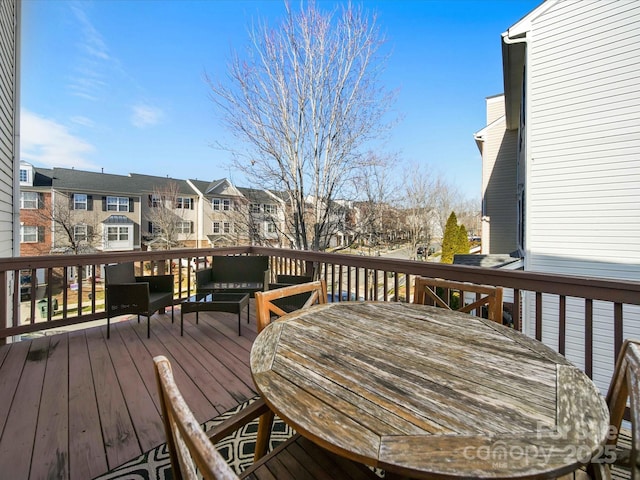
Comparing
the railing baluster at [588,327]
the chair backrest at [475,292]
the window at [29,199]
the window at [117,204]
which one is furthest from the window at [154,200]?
the railing baluster at [588,327]

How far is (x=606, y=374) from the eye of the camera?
4.55m

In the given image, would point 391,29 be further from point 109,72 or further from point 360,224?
point 109,72

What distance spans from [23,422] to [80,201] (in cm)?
1949

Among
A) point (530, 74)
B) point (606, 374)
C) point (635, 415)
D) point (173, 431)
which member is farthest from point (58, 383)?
point (530, 74)

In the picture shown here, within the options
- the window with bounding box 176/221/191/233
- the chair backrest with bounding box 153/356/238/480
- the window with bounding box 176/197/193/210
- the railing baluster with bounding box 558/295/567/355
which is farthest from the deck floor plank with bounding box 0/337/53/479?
the window with bounding box 176/197/193/210

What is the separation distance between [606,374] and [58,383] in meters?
6.90

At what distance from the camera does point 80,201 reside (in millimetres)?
16922

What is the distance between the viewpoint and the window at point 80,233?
15.8m

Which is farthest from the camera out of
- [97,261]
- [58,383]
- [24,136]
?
[24,136]

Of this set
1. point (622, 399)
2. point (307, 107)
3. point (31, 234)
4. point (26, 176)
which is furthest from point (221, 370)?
point (26, 176)

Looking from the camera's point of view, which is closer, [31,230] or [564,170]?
[564,170]

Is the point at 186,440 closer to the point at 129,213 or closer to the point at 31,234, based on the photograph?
the point at 31,234

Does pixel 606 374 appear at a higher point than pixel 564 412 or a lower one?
lower

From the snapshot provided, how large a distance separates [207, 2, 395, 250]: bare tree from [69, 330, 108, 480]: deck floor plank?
6269mm
